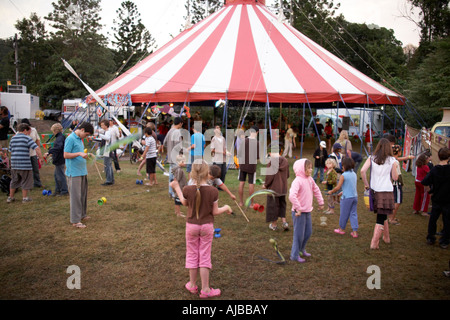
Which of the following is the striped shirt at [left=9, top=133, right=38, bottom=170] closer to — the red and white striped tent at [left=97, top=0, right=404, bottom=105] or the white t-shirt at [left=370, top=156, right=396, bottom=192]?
the red and white striped tent at [left=97, top=0, right=404, bottom=105]

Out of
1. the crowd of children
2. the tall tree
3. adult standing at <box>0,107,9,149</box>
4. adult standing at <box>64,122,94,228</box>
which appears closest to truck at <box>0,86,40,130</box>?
the tall tree

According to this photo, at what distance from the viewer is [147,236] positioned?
4711 mm

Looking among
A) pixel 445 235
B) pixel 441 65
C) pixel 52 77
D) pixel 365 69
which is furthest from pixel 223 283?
pixel 365 69

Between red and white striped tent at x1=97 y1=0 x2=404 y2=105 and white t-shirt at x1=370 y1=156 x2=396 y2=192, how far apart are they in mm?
6013

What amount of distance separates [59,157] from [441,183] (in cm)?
664

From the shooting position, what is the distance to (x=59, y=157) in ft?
21.7

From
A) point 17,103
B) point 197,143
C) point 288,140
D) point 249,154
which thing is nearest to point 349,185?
point 249,154

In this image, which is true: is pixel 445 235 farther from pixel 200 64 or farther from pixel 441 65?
pixel 441 65

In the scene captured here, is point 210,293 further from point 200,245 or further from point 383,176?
point 383,176

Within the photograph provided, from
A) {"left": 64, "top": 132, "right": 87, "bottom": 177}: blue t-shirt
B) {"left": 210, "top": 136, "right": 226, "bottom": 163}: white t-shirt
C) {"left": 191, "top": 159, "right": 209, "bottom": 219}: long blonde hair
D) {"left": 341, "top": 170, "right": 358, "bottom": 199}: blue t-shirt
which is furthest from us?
{"left": 210, "top": 136, "right": 226, "bottom": 163}: white t-shirt

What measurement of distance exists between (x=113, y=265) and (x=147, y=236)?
3.10 ft

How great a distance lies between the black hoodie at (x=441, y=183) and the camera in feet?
14.2

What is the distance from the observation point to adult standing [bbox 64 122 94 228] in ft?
15.8

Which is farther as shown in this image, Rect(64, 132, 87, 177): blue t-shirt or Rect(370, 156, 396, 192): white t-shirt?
Rect(64, 132, 87, 177): blue t-shirt
